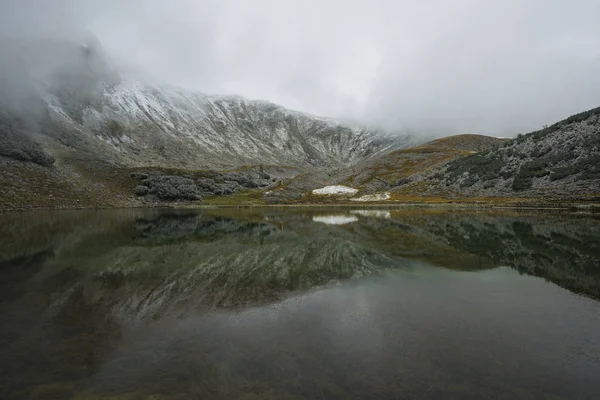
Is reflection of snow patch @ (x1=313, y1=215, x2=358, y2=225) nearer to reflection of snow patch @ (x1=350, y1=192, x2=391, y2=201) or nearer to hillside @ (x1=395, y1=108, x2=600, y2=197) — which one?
hillside @ (x1=395, y1=108, x2=600, y2=197)

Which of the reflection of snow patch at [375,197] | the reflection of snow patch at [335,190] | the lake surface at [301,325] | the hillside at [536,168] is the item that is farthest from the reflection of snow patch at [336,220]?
the reflection of snow patch at [335,190]

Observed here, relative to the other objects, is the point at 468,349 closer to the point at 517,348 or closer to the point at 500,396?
the point at 517,348

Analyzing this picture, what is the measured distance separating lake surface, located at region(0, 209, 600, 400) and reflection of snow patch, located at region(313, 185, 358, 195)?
453 ft

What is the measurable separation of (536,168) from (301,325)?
123641 millimetres

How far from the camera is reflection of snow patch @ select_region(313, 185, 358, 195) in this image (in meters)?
171

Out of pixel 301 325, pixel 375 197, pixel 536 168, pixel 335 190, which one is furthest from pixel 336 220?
pixel 335 190

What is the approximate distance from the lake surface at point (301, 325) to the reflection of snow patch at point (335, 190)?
138 m

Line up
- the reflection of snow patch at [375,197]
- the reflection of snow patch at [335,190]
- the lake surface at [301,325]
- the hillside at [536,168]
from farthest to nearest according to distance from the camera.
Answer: the reflection of snow patch at [335,190] → the reflection of snow patch at [375,197] → the hillside at [536,168] → the lake surface at [301,325]

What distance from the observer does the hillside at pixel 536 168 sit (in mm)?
97938

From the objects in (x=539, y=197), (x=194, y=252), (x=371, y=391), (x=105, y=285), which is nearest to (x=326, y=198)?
(x=539, y=197)

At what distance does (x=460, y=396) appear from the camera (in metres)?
9.95

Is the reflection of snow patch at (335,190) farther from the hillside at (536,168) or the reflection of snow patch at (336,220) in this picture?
the reflection of snow patch at (336,220)

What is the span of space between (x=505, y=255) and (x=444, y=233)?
15071mm

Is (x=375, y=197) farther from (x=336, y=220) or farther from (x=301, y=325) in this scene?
(x=301, y=325)
